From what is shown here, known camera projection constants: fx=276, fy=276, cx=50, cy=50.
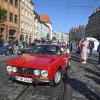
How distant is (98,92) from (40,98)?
6.96ft

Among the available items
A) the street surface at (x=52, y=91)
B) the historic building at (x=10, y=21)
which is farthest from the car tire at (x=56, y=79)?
the historic building at (x=10, y=21)

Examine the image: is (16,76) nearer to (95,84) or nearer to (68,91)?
(68,91)

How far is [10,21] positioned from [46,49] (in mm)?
32313

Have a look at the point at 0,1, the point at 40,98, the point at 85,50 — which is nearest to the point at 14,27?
the point at 0,1

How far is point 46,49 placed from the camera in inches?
450

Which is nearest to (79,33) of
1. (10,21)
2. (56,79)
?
(10,21)

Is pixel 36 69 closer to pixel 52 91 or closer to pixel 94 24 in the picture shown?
pixel 52 91

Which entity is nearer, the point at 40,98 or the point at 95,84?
the point at 40,98

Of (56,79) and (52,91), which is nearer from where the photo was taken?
(52,91)

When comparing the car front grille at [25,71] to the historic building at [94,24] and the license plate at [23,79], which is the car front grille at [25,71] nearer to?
the license plate at [23,79]

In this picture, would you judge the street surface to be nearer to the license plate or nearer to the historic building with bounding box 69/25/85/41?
the license plate

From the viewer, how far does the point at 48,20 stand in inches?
5699

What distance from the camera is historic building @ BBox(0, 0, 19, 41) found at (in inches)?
1545

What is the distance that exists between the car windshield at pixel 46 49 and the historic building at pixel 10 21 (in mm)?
26690
